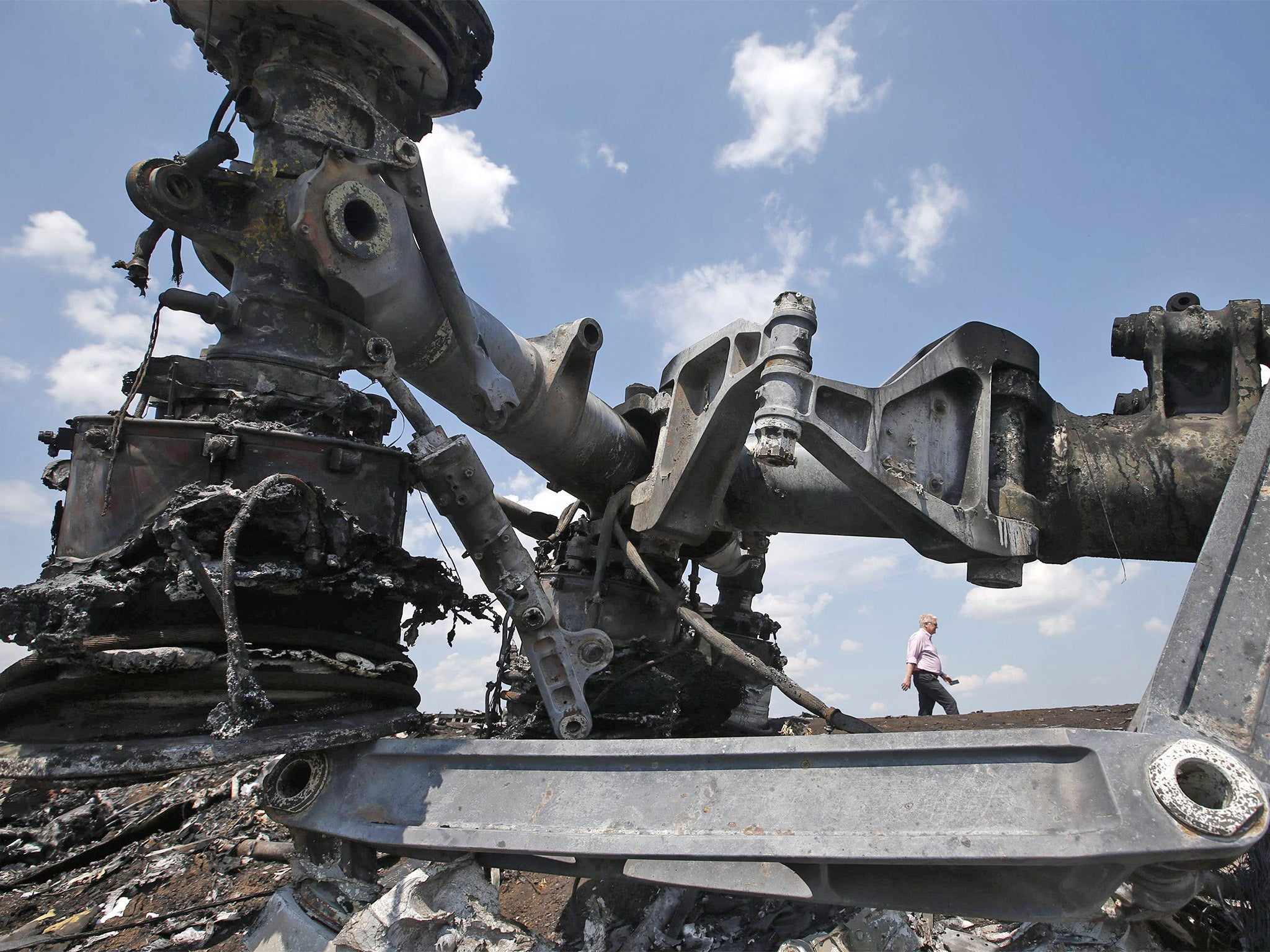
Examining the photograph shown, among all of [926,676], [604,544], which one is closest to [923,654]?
[926,676]

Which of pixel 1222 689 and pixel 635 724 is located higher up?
pixel 635 724

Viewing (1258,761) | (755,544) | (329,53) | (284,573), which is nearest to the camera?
(1258,761)

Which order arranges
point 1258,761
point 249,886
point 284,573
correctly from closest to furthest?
1. point 1258,761
2. point 284,573
3. point 249,886

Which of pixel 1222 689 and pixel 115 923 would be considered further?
pixel 115 923

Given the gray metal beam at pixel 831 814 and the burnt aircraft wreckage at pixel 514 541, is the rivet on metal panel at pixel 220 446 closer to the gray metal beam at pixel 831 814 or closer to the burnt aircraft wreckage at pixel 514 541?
the burnt aircraft wreckage at pixel 514 541

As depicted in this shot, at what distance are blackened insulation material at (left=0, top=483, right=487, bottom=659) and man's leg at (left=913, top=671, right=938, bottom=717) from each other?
718 cm

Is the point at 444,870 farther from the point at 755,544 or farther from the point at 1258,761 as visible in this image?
the point at 755,544

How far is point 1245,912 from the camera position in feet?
9.59

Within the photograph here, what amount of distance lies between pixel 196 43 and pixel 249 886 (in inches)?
139

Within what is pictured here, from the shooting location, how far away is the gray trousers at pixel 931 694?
8.88 m

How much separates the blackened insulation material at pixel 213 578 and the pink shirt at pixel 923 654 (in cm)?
718

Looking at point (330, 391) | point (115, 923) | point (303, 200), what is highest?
point (303, 200)

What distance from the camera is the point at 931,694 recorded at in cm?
894

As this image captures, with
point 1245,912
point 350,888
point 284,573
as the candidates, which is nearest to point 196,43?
point 284,573
